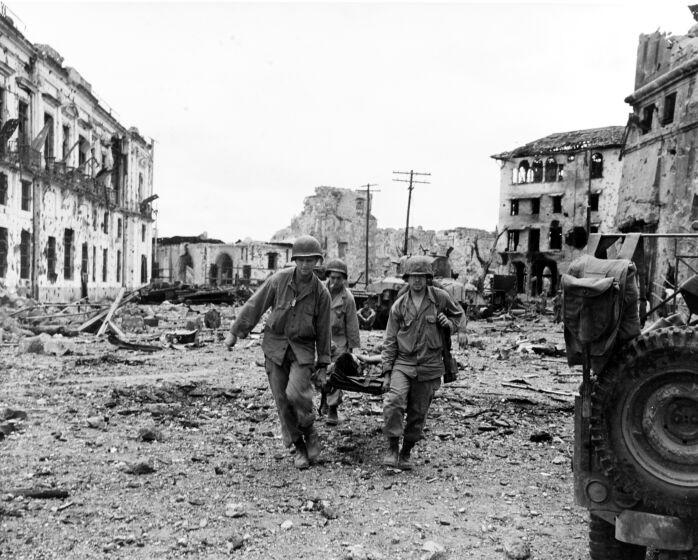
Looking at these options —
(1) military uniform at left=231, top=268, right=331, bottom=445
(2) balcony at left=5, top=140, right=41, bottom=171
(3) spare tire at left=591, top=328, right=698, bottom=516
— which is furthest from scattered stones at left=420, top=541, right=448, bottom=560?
(2) balcony at left=5, top=140, right=41, bottom=171

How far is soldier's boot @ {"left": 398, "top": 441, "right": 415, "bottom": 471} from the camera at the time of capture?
500cm

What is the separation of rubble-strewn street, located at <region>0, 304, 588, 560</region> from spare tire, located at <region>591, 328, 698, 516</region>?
90cm

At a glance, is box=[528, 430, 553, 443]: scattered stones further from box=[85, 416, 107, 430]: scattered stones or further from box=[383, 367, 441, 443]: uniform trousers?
box=[85, 416, 107, 430]: scattered stones

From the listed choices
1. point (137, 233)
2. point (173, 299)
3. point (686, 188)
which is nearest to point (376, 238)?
point (137, 233)

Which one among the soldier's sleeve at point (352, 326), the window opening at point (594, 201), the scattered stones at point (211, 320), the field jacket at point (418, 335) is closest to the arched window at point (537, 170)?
the window opening at point (594, 201)

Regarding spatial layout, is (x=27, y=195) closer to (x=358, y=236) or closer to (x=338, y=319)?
(x=338, y=319)

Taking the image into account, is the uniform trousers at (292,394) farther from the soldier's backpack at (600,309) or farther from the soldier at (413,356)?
the soldier's backpack at (600,309)

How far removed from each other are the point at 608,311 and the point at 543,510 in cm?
182

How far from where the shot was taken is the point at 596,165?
39812mm

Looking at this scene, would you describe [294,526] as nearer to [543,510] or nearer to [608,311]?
[543,510]

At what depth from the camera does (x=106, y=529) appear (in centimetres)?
364

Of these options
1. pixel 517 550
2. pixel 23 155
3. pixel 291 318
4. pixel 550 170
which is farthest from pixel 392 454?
pixel 550 170

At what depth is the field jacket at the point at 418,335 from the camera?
5.08 metres

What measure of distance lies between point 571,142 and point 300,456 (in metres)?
40.0
